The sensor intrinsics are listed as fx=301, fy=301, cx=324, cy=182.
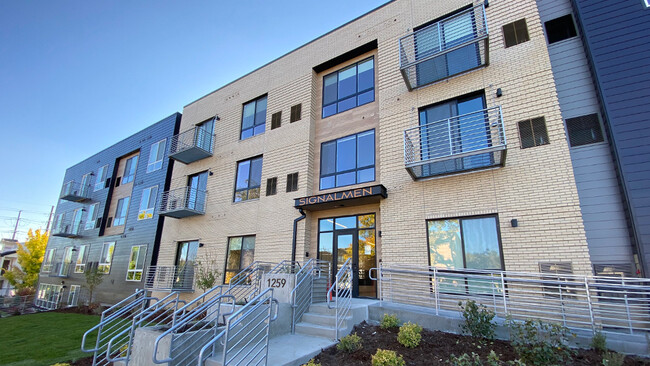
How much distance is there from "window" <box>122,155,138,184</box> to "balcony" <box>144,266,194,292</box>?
31.0 feet

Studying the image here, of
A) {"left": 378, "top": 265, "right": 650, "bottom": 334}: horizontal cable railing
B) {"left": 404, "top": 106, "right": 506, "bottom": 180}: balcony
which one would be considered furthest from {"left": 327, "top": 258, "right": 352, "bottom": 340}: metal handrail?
{"left": 404, "top": 106, "right": 506, "bottom": 180}: balcony

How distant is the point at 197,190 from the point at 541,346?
14.8m

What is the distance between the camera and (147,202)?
1873 cm

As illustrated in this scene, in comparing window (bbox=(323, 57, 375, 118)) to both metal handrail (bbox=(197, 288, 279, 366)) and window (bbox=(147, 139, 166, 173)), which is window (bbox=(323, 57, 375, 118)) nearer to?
metal handrail (bbox=(197, 288, 279, 366))

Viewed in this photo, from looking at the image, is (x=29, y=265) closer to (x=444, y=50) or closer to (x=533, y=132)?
(x=444, y=50)

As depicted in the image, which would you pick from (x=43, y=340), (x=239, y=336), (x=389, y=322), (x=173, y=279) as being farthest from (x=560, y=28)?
(x=43, y=340)

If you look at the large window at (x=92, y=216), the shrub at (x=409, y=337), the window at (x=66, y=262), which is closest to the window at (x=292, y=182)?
the shrub at (x=409, y=337)

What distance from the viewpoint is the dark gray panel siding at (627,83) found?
256 inches

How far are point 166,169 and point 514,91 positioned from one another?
18.1 meters

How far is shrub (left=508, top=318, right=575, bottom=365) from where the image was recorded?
4.20 metres

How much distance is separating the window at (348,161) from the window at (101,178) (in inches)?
Answer: 809

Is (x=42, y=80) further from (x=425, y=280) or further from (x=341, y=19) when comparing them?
(x=425, y=280)

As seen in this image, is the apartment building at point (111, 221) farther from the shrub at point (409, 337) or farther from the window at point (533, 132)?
the window at point (533, 132)

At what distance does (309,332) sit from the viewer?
6.33 metres
